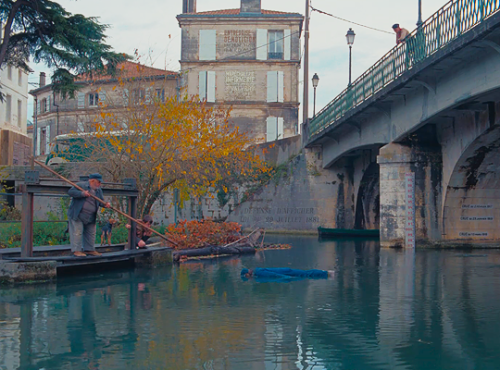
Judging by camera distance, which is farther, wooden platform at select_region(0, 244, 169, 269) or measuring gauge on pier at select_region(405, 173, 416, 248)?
measuring gauge on pier at select_region(405, 173, 416, 248)

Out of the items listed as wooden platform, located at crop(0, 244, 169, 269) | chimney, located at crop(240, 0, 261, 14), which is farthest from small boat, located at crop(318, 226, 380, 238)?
Result: chimney, located at crop(240, 0, 261, 14)

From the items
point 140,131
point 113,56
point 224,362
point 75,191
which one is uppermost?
point 113,56

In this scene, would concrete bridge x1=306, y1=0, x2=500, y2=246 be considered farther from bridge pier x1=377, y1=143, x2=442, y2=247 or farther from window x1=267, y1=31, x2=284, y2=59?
window x1=267, y1=31, x2=284, y2=59

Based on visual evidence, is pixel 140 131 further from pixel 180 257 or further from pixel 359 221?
pixel 359 221

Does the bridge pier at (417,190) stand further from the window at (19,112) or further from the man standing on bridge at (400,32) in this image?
the window at (19,112)

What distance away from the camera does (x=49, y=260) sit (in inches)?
508

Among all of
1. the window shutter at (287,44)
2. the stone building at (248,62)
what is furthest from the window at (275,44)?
the window shutter at (287,44)

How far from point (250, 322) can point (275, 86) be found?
41954 millimetres

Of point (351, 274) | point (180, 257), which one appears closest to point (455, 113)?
point (351, 274)

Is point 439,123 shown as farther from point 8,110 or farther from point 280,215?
point 8,110

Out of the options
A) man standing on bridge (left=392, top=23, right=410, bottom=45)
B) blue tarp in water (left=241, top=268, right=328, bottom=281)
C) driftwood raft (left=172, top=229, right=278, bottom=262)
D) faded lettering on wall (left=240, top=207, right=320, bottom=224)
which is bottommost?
blue tarp in water (left=241, top=268, right=328, bottom=281)

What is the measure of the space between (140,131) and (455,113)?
10.5 meters

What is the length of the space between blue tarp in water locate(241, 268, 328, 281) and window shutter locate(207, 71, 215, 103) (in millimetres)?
36382

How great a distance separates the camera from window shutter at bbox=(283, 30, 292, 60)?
49.8 metres
